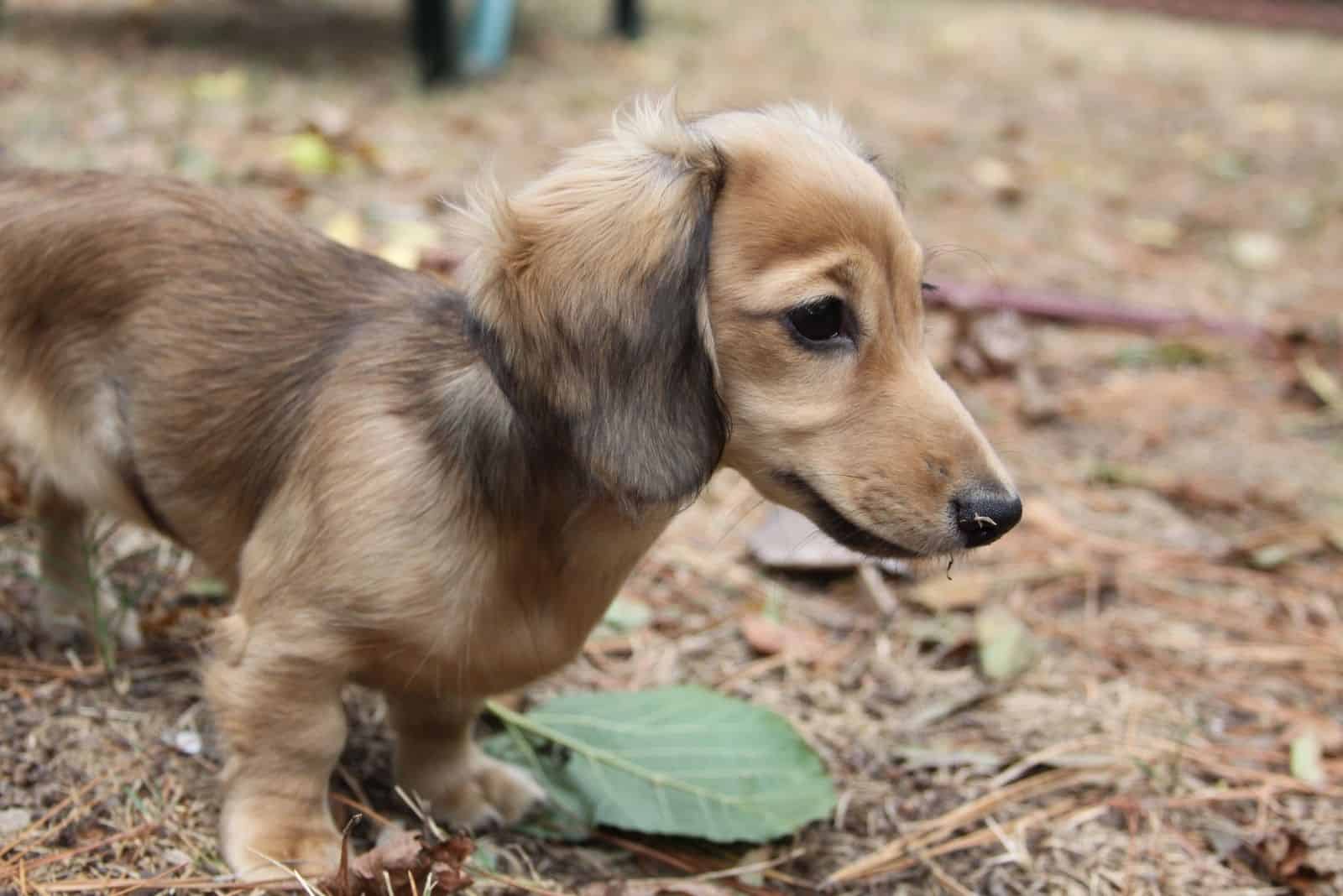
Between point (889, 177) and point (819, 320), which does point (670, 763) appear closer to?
point (819, 320)

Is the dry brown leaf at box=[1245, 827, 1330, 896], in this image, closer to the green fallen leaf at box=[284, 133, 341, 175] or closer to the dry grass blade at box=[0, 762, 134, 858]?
the dry grass blade at box=[0, 762, 134, 858]

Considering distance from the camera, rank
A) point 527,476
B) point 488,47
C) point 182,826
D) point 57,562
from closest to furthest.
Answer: point 527,476
point 182,826
point 57,562
point 488,47

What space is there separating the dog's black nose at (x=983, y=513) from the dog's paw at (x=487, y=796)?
130cm

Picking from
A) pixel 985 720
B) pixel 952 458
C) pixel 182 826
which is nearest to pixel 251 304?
pixel 182 826

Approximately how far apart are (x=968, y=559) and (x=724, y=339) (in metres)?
1.60

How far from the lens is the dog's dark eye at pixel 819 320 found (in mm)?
2357

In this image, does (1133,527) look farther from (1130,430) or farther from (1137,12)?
(1137,12)

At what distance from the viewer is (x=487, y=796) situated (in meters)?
3.14

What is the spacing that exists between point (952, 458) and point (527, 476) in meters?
0.75

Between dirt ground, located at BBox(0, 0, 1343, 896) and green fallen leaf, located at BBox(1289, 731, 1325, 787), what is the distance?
2cm

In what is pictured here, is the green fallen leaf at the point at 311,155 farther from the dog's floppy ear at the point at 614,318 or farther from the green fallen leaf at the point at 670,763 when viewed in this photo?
the dog's floppy ear at the point at 614,318

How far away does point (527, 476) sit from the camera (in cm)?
253

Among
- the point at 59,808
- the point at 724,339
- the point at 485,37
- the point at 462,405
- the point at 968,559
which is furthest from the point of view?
the point at 485,37

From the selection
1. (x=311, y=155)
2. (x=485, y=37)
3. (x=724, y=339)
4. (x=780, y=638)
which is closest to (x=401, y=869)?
(x=724, y=339)
